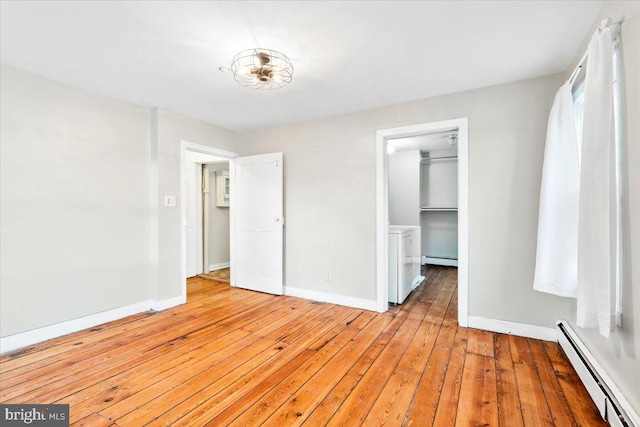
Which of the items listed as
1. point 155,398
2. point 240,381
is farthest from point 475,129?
point 155,398

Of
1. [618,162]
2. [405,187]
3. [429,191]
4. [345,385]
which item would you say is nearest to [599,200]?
[618,162]

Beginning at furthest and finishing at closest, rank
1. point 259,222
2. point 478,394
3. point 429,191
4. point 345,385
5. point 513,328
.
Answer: point 429,191 < point 259,222 < point 513,328 < point 345,385 < point 478,394

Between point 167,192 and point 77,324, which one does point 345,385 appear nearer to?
point 77,324

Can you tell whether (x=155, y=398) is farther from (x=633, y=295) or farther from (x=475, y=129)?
(x=475, y=129)

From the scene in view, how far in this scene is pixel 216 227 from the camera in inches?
218

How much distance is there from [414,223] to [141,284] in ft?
15.3

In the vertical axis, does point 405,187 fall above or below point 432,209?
above

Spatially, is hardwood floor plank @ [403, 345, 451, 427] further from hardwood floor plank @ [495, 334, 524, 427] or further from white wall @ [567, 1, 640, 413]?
white wall @ [567, 1, 640, 413]

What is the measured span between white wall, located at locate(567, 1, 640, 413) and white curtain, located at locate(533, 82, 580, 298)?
62 centimetres

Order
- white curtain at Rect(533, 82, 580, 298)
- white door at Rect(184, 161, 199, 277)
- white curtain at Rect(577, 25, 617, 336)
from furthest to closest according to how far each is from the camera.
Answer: white door at Rect(184, 161, 199, 277) → white curtain at Rect(533, 82, 580, 298) → white curtain at Rect(577, 25, 617, 336)

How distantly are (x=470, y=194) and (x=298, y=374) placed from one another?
228 centimetres

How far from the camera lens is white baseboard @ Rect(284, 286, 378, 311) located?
340 centimetres

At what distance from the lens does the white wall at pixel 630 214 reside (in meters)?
1.35

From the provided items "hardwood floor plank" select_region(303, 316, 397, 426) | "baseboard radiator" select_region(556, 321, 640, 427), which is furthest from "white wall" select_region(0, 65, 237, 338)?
"baseboard radiator" select_region(556, 321, 640, 427)
